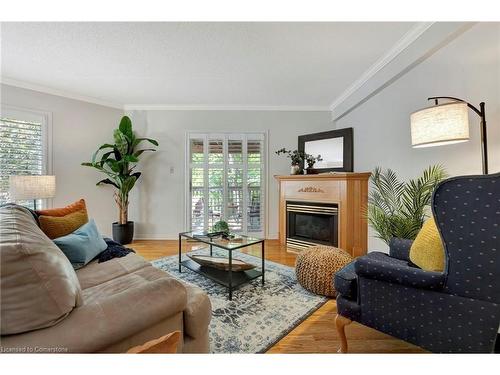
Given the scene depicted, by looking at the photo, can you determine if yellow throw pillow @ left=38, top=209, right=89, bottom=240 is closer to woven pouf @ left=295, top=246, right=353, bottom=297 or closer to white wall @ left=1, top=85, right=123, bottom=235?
white wall @ left=1, top=85, right=123, bottom=235

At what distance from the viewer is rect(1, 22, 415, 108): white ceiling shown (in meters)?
2.05

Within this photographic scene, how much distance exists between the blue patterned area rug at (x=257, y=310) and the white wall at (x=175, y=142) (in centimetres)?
177

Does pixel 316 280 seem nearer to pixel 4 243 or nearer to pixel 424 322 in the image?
pixel 424 322

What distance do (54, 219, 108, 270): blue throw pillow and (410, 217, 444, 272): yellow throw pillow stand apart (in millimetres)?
2302

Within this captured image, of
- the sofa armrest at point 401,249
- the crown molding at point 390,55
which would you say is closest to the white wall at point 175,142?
the crown molding at point 390,55

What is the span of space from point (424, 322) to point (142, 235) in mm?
4212

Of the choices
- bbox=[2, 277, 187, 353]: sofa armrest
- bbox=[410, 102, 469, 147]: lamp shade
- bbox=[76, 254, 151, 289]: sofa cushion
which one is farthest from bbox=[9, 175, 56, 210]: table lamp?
bbox=[410, 102, 469, 147]: lamp shade

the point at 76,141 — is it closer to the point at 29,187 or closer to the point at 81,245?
the point at 29,187

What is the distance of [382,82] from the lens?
268cm

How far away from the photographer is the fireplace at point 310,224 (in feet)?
10.8

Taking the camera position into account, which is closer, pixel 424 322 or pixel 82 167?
pixel 424 322

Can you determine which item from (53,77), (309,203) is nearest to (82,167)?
(53,77)

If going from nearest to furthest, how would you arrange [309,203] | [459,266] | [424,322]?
[459,266], [424,322], [309,203]

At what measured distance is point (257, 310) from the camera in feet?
6.34
